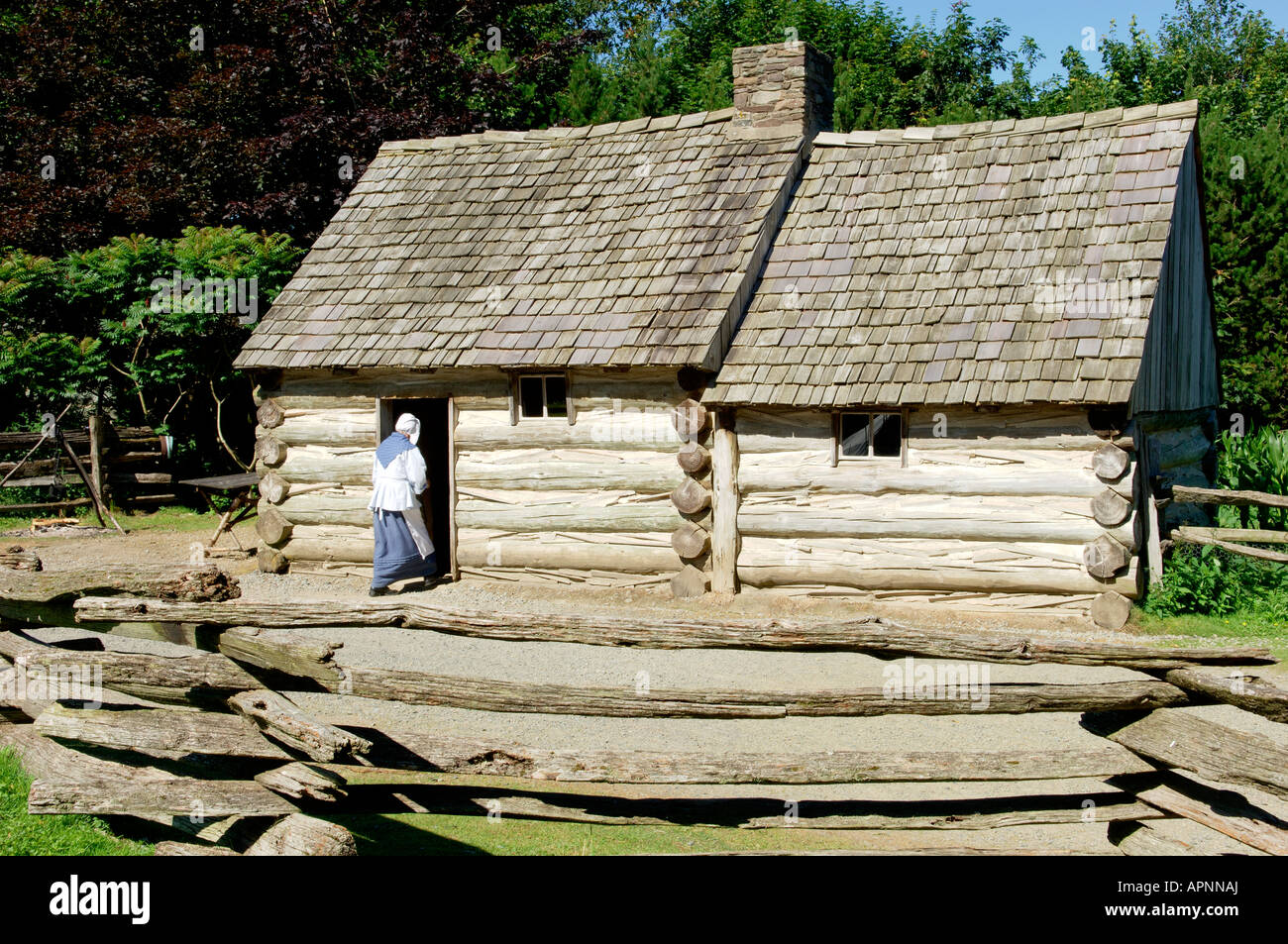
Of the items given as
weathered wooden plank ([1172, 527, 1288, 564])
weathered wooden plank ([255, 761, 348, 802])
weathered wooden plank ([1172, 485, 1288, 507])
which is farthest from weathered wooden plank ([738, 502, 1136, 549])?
weathered wooden plank ([255, 761, 348, 802])

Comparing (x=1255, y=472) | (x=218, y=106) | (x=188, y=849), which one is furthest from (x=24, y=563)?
(x=218, y=106)

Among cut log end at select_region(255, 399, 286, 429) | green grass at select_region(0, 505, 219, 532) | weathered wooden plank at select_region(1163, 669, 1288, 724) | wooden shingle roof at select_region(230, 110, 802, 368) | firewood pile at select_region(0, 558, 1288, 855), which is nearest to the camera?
weathered wooden plank at select_region(1163, 669, 1288, 724)

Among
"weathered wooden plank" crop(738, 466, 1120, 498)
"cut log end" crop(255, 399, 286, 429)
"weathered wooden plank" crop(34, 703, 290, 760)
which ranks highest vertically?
"cut log end" crop(255, 399, 286, 429)

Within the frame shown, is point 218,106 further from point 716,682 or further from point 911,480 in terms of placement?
point 716,682

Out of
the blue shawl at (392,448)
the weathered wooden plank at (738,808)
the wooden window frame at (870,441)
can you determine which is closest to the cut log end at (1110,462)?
the wooden window frame at (870,441)

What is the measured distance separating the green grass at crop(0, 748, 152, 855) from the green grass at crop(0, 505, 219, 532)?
12086mm

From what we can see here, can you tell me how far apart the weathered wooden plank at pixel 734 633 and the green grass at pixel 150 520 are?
1290 cm

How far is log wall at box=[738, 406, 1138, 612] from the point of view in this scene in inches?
458

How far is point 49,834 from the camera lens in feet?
20.3

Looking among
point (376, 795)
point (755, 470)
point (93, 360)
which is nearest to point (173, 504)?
point (93, 360)

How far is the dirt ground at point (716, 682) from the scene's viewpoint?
Answer: 6801 mm

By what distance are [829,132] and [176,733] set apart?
1207cm

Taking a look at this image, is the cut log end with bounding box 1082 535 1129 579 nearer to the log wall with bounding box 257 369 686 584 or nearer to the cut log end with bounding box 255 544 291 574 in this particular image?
the log wall with bounding box 257 369 686 584

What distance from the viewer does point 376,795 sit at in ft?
20.2
